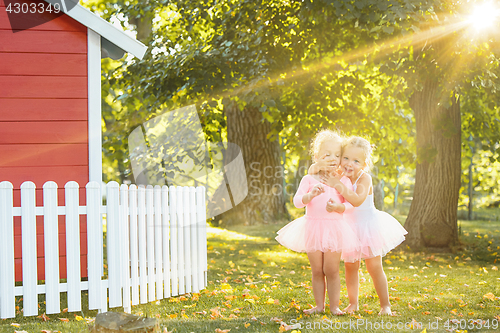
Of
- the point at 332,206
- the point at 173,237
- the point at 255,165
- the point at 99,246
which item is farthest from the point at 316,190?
the point at 255,165

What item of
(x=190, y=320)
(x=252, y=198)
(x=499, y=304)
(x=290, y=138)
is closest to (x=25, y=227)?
(x=190, y=320)

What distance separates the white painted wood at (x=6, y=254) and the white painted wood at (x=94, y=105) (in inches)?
45.7

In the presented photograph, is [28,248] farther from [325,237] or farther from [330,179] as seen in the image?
[330,179]

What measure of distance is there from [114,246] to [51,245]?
56 cm

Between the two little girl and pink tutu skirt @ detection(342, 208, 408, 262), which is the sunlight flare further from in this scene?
pink tutu skirt @ detection(342, 208, 408, 262)

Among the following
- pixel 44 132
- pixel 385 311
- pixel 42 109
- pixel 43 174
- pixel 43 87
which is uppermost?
pixel 43 87

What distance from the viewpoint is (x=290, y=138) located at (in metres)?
9.99

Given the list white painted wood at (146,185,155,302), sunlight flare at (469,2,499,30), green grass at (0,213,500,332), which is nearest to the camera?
green grass at (0,213,500,332)

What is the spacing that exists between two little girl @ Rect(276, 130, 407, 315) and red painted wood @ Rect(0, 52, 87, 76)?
9.62 ft

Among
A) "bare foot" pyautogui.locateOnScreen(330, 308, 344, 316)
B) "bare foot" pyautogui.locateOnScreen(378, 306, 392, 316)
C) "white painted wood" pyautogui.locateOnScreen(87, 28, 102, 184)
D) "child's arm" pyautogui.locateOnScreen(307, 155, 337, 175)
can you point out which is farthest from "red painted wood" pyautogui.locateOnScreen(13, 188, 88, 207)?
"bare foot" pyautogui.locateOnScreen(378, 306, 392, 316)

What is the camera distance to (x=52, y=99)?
4977 mm

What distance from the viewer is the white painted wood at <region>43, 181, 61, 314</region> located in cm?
403

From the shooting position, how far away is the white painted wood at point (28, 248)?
3.96 meters

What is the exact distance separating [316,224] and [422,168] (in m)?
5.49
